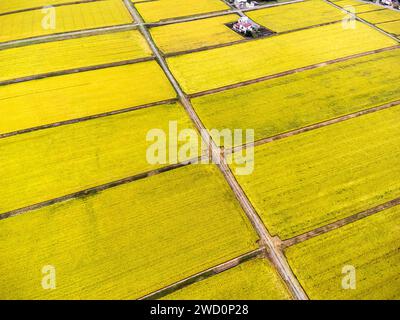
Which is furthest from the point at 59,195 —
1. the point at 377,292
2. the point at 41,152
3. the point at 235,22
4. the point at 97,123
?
the point at 235,22

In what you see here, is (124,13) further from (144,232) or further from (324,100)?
(144,232)

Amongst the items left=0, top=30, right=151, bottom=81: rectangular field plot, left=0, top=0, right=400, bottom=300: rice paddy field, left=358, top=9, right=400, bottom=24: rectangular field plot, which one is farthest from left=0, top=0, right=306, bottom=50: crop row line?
left=358, top=9, right=400, bottom=24: rectangular field plot

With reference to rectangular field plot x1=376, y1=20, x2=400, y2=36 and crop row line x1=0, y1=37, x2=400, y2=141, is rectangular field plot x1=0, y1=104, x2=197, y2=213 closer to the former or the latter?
crop row line x1=0, y1=37, x2=400, y2=141

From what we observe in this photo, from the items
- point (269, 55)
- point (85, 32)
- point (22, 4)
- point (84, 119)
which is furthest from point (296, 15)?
point (22, 4)

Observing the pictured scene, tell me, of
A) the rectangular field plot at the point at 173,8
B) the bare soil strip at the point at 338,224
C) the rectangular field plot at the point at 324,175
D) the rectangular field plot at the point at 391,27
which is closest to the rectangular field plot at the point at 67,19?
the rectangular field plot at the point at 173,8

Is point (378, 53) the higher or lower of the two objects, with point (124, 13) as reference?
lower

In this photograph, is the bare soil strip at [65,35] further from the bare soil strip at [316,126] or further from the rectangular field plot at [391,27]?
the rectangular field plot at [391,27]
